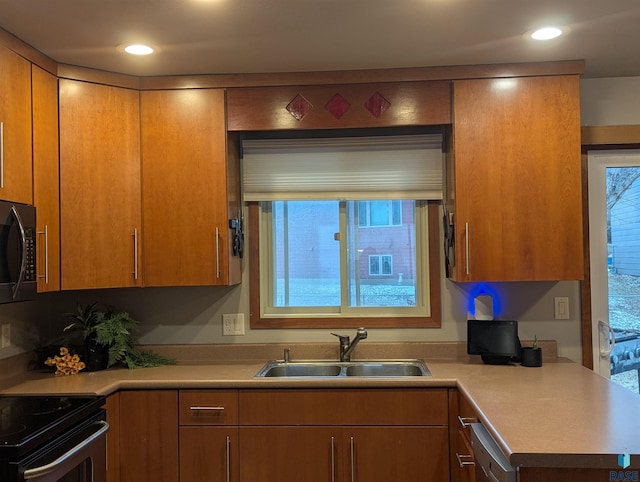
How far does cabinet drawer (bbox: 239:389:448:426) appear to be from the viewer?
2.35m

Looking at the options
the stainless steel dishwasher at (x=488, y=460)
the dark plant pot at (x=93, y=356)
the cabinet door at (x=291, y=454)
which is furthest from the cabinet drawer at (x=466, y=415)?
the dark plant pot at (x=93, y=356)

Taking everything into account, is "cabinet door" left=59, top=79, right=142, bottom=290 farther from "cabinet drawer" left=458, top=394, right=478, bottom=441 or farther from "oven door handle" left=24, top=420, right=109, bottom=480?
"cabinet drawer" left=458, top=394, right=478, bottom=441

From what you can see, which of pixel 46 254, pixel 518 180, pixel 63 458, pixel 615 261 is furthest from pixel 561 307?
pixel 46 254

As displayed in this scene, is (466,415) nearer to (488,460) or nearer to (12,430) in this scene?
(488,460)

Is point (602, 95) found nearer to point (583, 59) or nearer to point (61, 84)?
point (583, 59)

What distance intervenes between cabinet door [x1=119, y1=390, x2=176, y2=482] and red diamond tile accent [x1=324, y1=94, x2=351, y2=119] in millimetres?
1527

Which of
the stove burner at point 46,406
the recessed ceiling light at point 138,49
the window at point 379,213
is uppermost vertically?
the recessed ceiling light at point 138,49

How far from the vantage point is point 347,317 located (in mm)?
2941

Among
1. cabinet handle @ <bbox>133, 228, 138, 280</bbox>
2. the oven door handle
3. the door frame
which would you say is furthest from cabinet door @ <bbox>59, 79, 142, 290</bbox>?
the door frame

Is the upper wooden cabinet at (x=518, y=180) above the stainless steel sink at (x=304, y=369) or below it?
above

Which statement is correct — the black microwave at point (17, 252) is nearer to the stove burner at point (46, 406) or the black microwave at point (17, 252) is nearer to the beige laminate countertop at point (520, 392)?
the stove burner at point (46, 406)

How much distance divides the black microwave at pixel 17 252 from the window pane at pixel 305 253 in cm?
127

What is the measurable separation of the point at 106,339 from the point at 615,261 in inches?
106

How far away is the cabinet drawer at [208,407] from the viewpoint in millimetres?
2402
